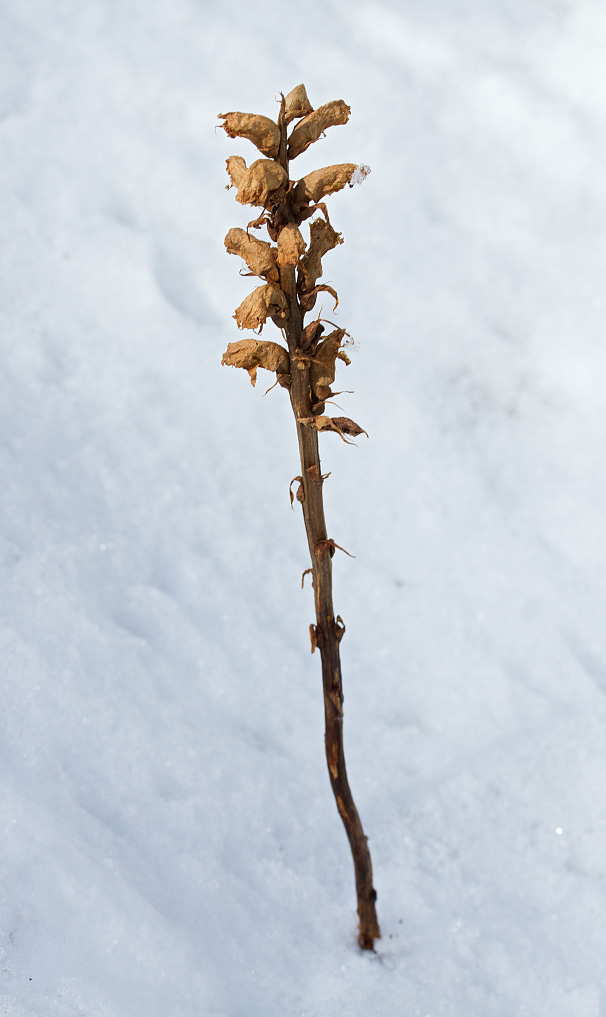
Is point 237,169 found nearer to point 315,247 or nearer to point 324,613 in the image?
point 315,247

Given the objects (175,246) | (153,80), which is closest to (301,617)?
(175,246)

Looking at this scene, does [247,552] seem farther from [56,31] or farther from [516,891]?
[56,31]

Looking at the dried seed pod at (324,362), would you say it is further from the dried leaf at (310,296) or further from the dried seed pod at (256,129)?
the dried seed pod at (256,129)

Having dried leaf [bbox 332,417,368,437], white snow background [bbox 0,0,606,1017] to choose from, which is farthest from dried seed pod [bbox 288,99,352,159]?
white snow background [bbox 0,0,606,1017]

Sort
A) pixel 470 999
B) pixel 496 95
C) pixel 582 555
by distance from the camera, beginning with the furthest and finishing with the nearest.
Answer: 1. pixel 496 95
2. pixel 582 555
3. pixel 470 999

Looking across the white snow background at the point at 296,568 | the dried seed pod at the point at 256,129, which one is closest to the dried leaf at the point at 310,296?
the dried seed pod at the point at 256,129
